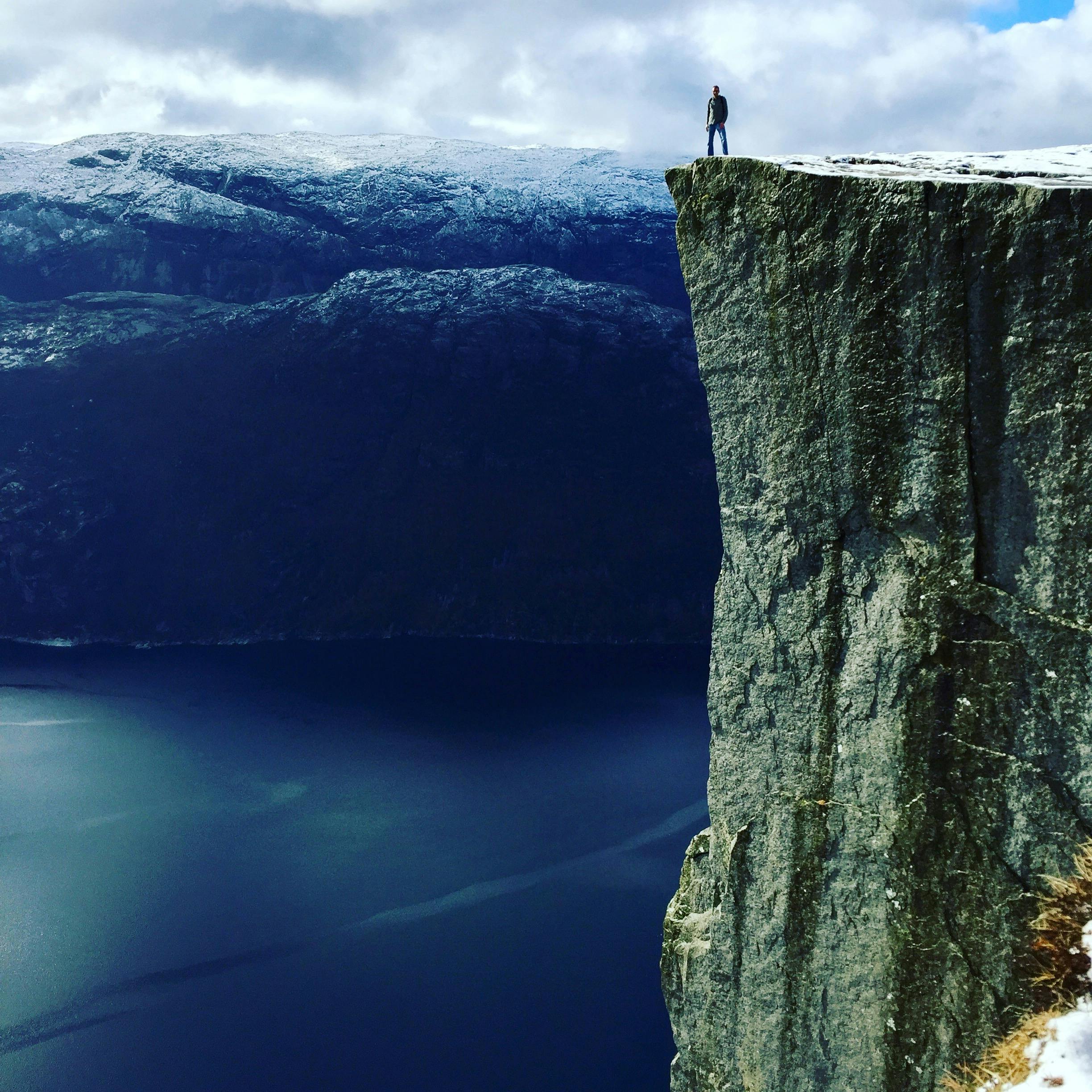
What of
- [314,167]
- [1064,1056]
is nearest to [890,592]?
[1064,1056]

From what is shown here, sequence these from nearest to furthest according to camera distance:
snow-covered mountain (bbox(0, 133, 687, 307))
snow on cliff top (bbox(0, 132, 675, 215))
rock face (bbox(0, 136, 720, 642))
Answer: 1. rock face (bbox(0, 136, 720, 642))
2. snow-covered mountain (bbox(0, 133, 687, 307))
3. snow on cliff top (bbox(0, 132, 675, 215))

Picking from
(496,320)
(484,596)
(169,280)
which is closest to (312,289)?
(169,280)

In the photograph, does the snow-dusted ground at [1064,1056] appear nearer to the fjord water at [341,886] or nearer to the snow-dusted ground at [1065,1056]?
the snow-dusted ground at [1065,1056]

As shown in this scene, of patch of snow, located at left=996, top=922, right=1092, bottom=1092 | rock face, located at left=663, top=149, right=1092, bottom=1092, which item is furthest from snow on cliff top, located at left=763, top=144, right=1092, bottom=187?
patch of snow, located at left=996, top=922, right=1092, bottom=1092

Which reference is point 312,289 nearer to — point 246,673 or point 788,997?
point 246,673

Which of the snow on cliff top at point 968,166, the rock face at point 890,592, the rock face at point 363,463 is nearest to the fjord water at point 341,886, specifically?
the rock face at point 363,463

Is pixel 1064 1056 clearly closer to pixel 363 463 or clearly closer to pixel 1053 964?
pixel 1053 964

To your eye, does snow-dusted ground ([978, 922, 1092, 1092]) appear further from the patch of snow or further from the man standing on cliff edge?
the man standing on cliff edge
